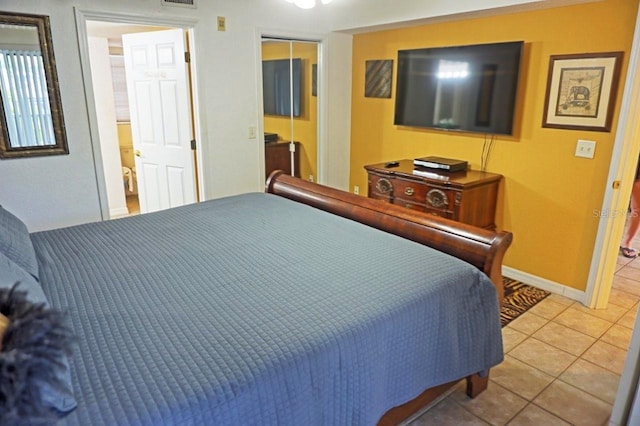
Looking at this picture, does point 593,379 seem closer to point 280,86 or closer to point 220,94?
point 220,94

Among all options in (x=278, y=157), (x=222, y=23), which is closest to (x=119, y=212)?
(x=278, y=157)

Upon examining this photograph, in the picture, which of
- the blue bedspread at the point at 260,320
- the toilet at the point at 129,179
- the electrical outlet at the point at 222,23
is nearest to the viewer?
the blue bedspread at the point at 260,320

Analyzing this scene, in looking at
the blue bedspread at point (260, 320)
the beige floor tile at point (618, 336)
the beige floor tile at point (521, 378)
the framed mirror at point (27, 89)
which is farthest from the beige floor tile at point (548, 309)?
the framed mirror at point (27, 89)

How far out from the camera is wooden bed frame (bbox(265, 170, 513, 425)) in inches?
73.7

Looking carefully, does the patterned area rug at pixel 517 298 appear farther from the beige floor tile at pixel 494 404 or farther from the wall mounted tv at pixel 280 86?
the wall mounted tv at pixel 280 86

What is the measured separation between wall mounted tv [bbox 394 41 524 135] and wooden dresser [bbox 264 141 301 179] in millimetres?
1254

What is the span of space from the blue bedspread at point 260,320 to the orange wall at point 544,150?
64.5 inches

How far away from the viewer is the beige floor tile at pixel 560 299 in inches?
123

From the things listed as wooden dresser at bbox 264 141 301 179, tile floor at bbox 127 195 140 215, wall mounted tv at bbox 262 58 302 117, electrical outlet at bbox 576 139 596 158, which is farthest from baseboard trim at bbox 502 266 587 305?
tile floor at bbox 127 195 140 215

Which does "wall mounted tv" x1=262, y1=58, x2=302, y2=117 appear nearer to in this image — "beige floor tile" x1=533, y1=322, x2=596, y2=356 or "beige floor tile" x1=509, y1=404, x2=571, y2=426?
"beige floor tile" x1=533, y1=322, x2=596, y2=356

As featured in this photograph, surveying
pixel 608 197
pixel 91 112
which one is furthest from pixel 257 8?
pixel 608 197

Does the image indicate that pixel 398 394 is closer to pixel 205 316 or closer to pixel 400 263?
pixel 400 263

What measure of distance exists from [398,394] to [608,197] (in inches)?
86.4

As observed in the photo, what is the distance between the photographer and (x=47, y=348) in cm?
95
